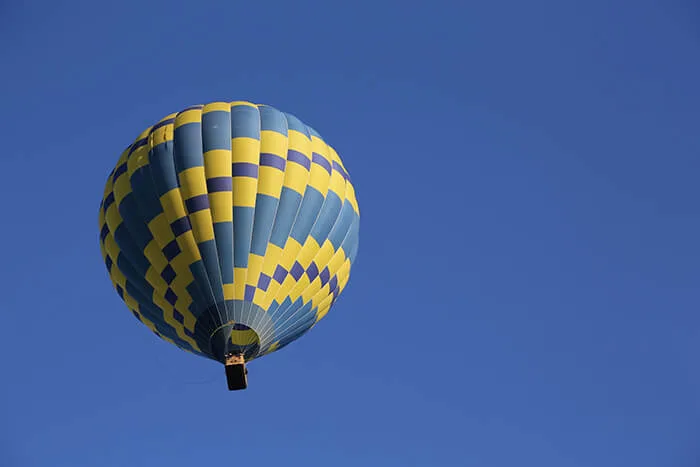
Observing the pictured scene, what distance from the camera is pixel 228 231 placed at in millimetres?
22328

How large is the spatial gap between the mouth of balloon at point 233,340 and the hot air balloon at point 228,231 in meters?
0.02

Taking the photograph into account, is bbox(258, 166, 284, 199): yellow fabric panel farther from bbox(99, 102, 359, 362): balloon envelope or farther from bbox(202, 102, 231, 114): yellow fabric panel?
bbox(202, 102, 231, 114): yellow fabric panel

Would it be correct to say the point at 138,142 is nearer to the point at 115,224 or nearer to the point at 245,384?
the point at 115,224

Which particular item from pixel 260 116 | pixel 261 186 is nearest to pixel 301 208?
pixel 261 186

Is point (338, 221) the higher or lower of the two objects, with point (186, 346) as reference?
higher

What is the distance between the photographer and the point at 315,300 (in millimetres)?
23609

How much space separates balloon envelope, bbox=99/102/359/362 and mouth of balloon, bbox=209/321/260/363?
2 cm

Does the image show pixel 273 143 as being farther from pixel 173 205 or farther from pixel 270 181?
pixel 173 205

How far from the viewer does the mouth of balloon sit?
2191 centimetres

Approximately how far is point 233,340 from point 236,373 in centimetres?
57

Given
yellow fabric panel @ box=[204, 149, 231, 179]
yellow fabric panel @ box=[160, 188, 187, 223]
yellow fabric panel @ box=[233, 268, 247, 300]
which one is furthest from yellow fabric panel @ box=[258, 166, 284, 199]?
yellow fabric panel @ box=[233, 268, 247, 300]

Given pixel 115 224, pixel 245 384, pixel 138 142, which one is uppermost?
pixel 138 142

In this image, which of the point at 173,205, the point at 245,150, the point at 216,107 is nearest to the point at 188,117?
the point at 216,107

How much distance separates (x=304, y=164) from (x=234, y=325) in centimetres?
354
